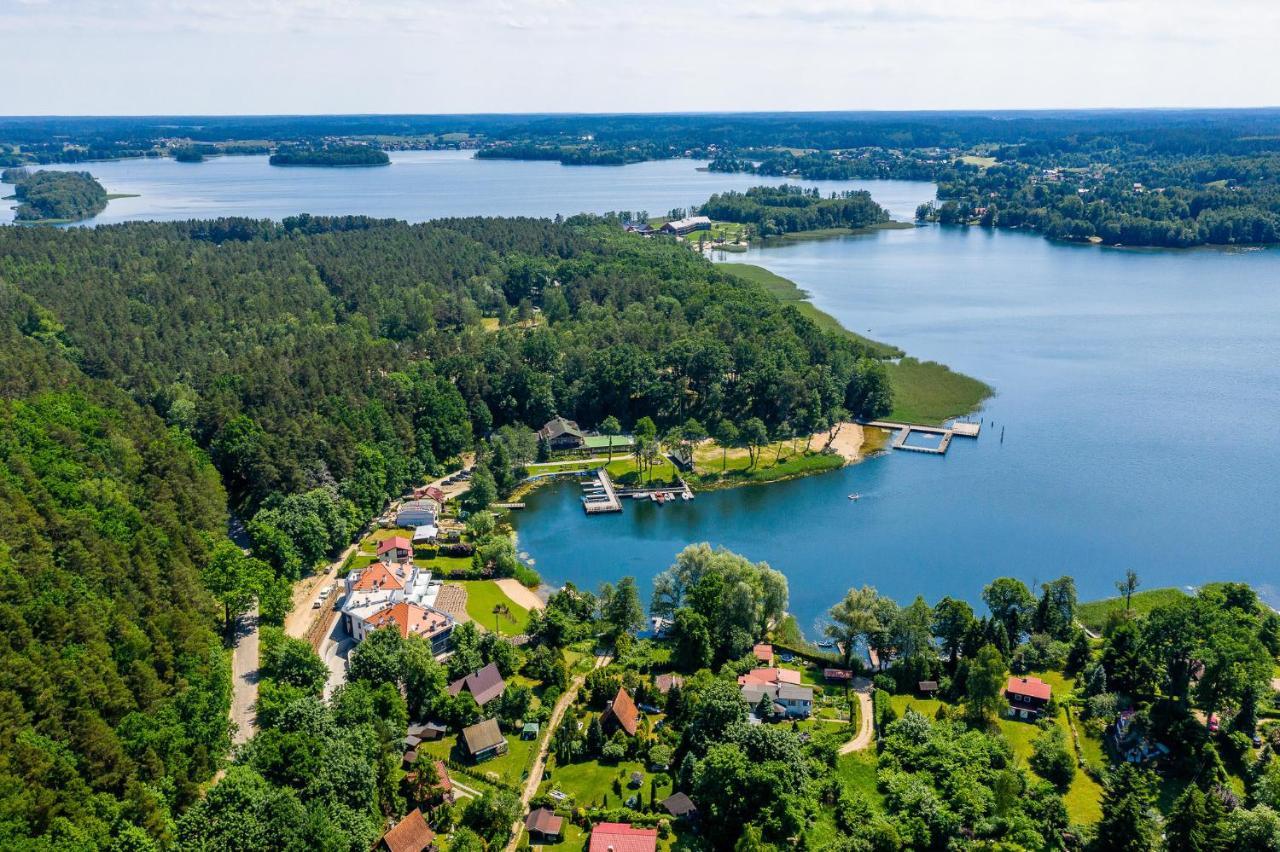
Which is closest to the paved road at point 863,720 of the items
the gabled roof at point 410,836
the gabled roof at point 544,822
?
the gabled roof at point 544,822

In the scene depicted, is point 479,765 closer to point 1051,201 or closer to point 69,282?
point 69,282

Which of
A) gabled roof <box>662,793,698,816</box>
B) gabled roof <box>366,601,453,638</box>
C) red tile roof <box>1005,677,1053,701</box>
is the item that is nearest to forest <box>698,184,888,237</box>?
gabled roof <box>366,601,453,638</box>

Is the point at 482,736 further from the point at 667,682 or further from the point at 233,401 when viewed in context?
the point at 233,401

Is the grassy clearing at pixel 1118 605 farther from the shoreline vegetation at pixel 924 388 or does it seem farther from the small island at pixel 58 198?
the small island at pixel 58 198

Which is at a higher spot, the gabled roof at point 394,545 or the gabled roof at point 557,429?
the gabled roof at point 557,429

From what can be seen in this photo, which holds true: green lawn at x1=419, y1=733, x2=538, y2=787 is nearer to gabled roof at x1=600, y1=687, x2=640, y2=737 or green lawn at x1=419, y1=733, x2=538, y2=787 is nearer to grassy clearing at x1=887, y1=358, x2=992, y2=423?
gabled roof at x1=600, y1=687, x2=640, y2=737

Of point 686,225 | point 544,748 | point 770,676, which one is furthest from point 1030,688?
point 686,225
